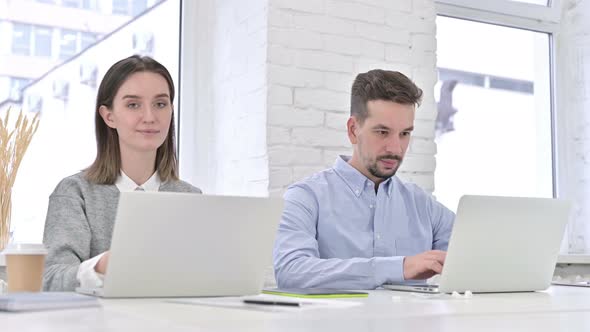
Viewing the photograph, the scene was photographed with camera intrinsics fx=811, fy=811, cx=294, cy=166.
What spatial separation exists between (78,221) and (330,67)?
138 centimetres

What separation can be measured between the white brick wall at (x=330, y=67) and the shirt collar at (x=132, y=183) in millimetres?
752

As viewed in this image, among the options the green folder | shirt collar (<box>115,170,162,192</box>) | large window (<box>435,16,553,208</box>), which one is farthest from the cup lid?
large window (<box>435,16,553,208</box>)

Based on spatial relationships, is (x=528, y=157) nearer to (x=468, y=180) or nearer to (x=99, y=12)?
(x=468, y=180)

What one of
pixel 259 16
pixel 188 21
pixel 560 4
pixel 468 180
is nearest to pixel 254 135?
pixel 259 16

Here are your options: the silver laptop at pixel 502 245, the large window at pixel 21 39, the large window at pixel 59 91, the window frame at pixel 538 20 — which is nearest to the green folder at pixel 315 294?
the silver laptop at pixel 502 245

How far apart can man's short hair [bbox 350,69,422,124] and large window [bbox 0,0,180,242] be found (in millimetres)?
1027

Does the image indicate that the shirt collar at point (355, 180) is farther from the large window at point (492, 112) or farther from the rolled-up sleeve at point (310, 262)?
the large window at point (492, 112)

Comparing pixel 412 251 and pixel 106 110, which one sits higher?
pixel 106 110

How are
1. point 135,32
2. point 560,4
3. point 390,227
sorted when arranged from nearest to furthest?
point 390,227
point 135,32
point 560,4

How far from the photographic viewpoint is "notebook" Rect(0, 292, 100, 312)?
46.3 inches

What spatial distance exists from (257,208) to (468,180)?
236cm

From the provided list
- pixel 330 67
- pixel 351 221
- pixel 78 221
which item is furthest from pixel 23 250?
pixel 330 67

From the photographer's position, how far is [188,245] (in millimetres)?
1466

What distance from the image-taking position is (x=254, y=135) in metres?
2.95
